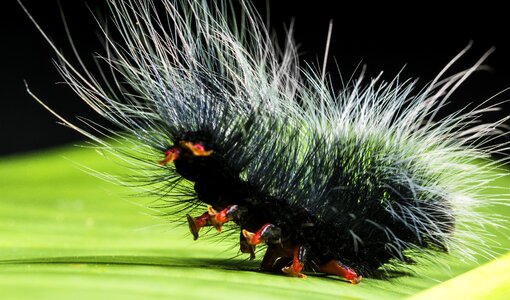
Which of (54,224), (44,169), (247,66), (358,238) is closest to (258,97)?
(247,66)

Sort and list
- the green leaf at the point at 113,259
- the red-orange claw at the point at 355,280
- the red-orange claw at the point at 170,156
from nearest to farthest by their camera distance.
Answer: the green leaf at the point at 113,259, the red-orange claw at the point at 170,156, the red-orange claw at the point at 355,280

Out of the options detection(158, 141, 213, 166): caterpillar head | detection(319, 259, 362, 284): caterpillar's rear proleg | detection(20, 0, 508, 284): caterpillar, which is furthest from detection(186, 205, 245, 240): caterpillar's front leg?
detection(319, 259, 362, 284): caterpillar's rear proleg

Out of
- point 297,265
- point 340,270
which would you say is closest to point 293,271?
point 297,265

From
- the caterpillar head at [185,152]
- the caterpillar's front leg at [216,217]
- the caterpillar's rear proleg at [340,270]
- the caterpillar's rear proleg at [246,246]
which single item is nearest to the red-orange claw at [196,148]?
the caterpillar head at [185,152]

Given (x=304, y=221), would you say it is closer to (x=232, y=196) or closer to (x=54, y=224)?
(x=232, y=196)

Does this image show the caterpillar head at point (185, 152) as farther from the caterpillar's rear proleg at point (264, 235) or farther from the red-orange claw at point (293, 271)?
the red-orange claw at point (293, 271)

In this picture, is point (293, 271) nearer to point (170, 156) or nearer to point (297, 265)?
point (297, 265)
